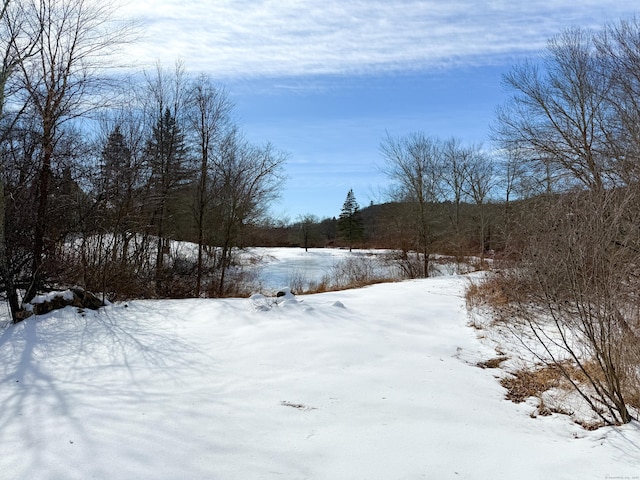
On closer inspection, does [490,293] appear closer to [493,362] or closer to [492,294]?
[492,294]

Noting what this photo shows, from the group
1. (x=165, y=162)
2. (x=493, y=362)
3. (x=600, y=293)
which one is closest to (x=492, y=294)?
(x=493, y=362)

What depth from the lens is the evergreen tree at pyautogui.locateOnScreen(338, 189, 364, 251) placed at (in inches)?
1922

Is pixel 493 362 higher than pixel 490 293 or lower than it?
lower

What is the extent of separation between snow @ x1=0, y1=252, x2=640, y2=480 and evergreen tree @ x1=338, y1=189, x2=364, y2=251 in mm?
41861

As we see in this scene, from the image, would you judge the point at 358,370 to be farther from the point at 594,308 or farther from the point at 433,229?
the point at 433,229

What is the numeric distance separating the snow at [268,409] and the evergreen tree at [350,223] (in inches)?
1648

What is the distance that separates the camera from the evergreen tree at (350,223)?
48.8 metres

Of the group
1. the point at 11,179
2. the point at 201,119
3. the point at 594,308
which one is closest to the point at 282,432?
the point at 594,308

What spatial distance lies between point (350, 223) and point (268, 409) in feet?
152

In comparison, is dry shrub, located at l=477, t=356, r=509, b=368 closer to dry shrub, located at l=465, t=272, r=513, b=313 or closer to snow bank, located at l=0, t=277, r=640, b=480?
snow bank, located at l=0, t=277, r=640, b=480

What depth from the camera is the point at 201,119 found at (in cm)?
1334

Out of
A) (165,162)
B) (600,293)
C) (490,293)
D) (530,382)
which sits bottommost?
(530,382)

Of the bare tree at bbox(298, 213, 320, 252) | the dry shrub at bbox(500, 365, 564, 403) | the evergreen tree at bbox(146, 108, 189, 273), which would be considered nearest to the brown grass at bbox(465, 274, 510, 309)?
the dry shrub at bbox(500, 365, 564, 403)

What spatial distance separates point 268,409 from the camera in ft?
11.1
